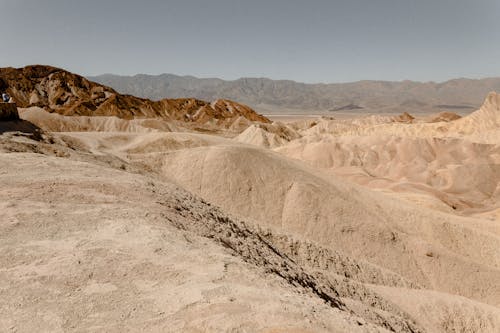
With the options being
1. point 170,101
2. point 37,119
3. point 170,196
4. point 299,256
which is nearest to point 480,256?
point 299,256

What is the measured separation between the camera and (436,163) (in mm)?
43781

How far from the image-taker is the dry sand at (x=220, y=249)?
5.49 metres

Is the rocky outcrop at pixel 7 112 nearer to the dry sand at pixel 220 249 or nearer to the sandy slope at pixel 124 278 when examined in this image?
the dry sand at pixel 220 249

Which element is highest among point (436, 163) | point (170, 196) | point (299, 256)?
point (170, 196)

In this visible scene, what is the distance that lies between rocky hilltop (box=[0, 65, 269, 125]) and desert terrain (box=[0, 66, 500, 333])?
6202 cm

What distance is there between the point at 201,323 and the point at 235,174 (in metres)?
15.7

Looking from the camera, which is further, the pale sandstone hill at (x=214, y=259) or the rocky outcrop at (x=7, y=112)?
the rocky outcrop at (x=7, y=112)

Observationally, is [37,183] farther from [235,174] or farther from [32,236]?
[235,174]

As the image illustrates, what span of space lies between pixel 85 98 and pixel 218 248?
96986mm

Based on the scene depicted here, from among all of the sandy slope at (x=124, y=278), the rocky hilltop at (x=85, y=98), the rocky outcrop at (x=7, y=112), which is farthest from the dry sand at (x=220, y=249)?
the rocky hilltop at (x=85, y=98)

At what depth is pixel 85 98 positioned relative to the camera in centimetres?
9469

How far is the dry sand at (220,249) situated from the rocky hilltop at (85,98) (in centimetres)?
6568

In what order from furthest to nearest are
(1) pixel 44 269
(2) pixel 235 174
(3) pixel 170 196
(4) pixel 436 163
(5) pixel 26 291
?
1. (4) pixel 436 163
2. (2) pixel 235 174
3. (3) pixel 170 196
4. (1) pixel 44 269
5. (5) pixel 26 291

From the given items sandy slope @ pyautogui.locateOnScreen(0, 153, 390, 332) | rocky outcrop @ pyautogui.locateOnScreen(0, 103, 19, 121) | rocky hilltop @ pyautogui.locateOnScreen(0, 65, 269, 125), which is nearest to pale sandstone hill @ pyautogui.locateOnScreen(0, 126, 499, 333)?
sandy slope @ pyautogui.locateOnScreen(0, 153, 390, 332)
